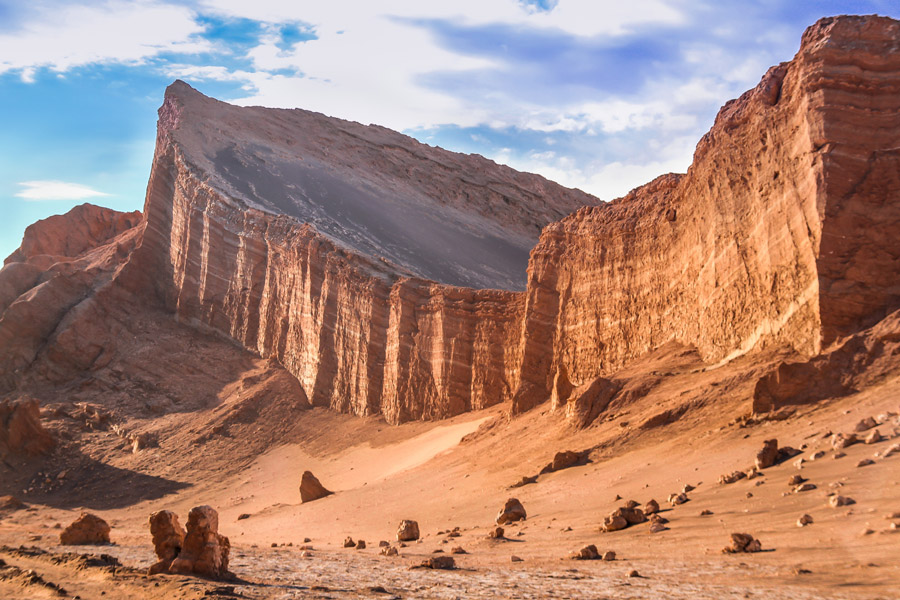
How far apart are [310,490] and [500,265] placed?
29.5m

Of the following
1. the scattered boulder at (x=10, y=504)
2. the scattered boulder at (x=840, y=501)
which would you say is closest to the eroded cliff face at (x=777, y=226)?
the scattered boulder at (x=840, y=501)

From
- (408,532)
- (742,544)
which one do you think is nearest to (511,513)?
(408,532)

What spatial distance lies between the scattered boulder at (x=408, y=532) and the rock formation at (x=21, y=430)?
63.3ft

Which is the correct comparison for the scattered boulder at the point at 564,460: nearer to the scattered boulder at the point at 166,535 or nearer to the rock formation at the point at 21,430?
the scattered boulder at the point at 166,535

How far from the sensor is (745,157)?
56.6 feet

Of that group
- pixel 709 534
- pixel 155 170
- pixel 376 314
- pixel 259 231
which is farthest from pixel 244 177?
pixel 709 534

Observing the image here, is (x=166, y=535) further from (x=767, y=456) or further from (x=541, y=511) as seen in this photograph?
(x=767, y=456)

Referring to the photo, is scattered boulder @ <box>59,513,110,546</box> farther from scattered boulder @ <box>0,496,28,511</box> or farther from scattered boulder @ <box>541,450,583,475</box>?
scattered boulder @ <box>0,496,28,511</box>

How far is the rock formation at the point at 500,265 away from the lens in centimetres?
1453

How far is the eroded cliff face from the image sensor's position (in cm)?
1428

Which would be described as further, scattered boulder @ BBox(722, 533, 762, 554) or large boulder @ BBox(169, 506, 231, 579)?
large boulder @ BBox(169, 506, 231, 579)

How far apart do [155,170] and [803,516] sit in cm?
3826

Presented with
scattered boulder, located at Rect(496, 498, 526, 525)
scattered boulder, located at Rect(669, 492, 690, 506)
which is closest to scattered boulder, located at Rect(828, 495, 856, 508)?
scattered boulder, located at Rect(669, 492, 690, 506)

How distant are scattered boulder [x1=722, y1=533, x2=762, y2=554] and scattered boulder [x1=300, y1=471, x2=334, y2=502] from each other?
15.2 m
